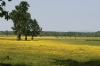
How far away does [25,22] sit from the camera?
11050 centimetres

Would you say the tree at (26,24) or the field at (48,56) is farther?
the tree at (26,24)

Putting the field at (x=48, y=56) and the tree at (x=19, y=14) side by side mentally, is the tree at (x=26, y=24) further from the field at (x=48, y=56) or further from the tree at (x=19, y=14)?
the field at (x=48, y=56)

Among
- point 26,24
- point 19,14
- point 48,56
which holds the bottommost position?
point 48,56

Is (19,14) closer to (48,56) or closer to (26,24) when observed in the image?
(26,24)

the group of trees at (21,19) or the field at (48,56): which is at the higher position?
the group of trees at (21,19)

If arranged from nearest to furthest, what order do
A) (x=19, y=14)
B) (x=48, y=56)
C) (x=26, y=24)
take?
(x=48, y=56) → (x=19, y=14) → (x=26, y=24)

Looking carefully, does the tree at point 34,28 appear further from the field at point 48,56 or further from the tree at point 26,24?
the field at point 48,56

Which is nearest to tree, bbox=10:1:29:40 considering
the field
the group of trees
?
the group of trees

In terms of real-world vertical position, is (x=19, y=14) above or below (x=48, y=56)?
above

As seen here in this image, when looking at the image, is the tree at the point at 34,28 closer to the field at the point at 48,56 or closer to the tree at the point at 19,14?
the tree at the point at 19,14

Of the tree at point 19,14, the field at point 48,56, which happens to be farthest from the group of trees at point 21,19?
the field at point 48,56

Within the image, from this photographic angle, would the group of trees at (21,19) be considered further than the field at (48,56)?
Yes

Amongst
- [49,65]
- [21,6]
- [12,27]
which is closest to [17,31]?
[12,27]

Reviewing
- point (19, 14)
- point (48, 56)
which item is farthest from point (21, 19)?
point (48, 56)
